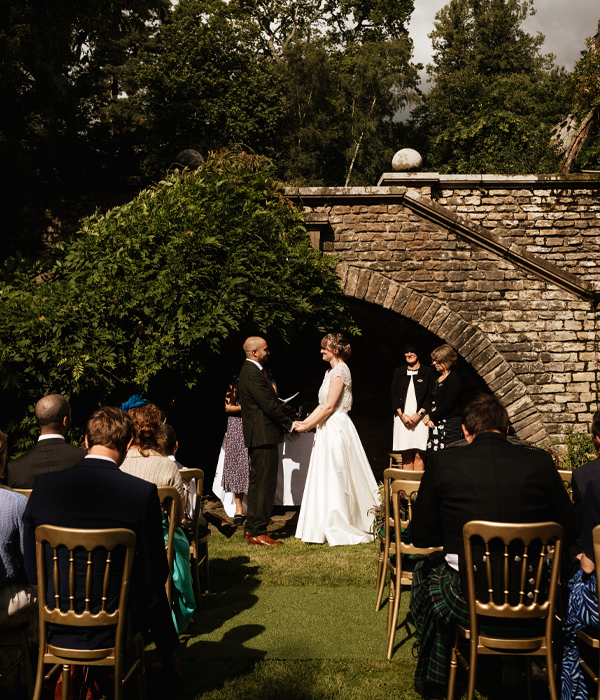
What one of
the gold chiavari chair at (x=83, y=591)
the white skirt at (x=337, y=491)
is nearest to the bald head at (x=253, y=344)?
the white skirt at (x=337, y=491)

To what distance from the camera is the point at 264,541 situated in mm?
5871

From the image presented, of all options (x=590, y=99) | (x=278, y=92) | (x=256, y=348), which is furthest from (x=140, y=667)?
(x=278, y=92)

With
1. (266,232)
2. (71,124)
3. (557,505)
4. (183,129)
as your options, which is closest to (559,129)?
(183,129)

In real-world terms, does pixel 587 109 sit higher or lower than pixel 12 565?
higher

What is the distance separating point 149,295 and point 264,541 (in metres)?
2.61

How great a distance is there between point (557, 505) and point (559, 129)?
19.1 m

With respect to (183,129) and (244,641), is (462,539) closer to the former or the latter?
(244,641)

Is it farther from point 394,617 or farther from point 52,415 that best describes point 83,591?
point 394,617

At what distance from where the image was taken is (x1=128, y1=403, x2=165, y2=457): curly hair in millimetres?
3822

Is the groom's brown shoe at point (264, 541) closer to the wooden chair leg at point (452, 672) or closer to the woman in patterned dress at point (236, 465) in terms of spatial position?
the woman in patterned dress at point (236, 465)

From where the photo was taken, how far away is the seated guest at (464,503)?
2682 millimetres

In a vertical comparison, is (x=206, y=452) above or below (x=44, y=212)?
below

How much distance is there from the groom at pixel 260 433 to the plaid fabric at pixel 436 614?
118 inches

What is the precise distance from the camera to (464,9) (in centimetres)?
3356
